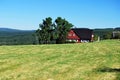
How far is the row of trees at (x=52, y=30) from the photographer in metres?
92.9

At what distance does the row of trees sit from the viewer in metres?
92.9

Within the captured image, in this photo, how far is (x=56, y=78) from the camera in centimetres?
1453

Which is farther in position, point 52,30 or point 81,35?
point 81,35

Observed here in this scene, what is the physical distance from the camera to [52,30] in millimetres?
95250

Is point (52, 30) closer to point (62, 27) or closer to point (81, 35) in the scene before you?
point (62, 27)

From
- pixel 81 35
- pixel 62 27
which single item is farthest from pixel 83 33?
pixel 62 27

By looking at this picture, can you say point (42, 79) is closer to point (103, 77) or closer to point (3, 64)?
point (103, 77)

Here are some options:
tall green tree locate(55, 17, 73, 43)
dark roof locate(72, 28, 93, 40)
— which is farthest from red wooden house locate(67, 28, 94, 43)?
tall green tree locate(55, 17, 73, 43)

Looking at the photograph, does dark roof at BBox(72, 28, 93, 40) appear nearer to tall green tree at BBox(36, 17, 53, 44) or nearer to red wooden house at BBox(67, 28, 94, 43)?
red wooden house at BBox(67, 28, 94, 43)

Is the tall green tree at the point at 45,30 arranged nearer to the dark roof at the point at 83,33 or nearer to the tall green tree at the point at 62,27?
the tall green tree at the point at 62,27

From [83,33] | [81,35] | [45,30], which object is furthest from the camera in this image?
[83,33]

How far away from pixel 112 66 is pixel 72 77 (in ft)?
15.5

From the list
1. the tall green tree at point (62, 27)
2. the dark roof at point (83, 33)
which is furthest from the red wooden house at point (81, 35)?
the tall green tree at point (62, 27)

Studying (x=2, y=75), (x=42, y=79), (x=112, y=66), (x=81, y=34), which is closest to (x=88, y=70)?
(x=112, y=66)
